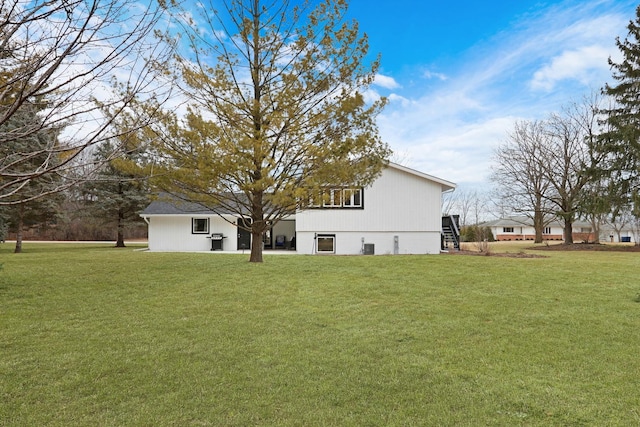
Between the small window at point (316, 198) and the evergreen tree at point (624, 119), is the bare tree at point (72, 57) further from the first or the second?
the evergreen tree at point (624, 119)

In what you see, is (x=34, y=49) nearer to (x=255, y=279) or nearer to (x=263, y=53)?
(x=255, y=279)

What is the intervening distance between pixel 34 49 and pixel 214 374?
3146mm

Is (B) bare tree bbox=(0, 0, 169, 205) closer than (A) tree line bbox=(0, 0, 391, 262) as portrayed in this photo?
Yes

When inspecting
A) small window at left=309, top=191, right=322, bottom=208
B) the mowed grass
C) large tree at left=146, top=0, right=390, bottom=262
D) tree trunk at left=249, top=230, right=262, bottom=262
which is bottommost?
the mowed grass

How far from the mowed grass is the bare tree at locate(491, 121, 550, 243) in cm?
2349

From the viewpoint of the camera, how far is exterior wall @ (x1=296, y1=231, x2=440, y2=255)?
1920 centimetres

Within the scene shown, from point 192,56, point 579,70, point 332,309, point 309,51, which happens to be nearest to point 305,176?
point 309,51

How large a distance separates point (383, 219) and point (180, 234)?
35.3ft

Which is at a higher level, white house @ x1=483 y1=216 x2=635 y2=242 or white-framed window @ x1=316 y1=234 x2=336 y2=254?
white house @ x1=483 y1=216 x2=635 y2=242

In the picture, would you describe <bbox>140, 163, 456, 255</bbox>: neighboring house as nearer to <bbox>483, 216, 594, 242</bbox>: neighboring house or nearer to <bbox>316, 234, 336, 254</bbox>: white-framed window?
<bbox>316, 234, 336, 254</bbox>: white-framed window

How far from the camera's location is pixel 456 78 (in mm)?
14508

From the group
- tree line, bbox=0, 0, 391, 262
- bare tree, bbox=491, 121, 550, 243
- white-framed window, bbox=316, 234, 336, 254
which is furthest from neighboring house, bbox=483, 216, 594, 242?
Result: tree line, bbox=0, 0, 391, 262

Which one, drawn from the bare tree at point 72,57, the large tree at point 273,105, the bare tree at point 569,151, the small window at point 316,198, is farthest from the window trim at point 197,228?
the bare tree at point 569,151

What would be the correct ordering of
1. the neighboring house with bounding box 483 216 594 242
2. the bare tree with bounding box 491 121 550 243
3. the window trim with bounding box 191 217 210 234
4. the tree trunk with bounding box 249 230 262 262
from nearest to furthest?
the tree trunk with bounding box 249 230 262 262
the window trim with bounding box 191 217 210 234
the bare tree with bounding box 491 121 550 243
the neighboring house with bounding box 483 216 594 242
